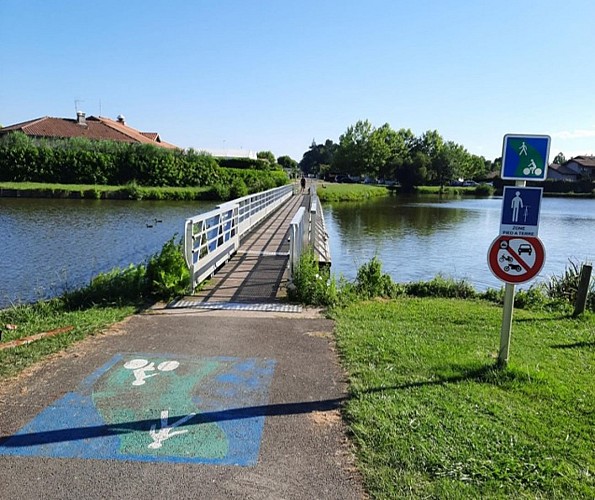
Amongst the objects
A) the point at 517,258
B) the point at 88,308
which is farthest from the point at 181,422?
the point at 88,308

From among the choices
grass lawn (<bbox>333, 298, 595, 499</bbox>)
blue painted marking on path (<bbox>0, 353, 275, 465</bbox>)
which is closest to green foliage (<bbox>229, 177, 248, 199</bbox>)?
grass lawn (<bbox>333, 298, 595, 499</bbox>)

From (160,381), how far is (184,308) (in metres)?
2.76

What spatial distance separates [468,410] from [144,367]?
3084 millimetres

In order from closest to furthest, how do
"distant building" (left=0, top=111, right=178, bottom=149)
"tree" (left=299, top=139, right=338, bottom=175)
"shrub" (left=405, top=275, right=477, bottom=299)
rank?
"shrub" (left=405, top=275, right=477, bottom=299)
"distant building" (left=0, top=111, right=178, bottom=149)
"tree" (left=299, top=139, right=338, bottom=175)

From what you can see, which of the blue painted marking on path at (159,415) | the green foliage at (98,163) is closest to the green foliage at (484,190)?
the green foliage at (98,163)

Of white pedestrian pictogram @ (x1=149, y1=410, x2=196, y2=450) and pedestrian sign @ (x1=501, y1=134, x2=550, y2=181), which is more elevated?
pedestrian sign @ (x1=501, y1=134, x2=550, y2=181)

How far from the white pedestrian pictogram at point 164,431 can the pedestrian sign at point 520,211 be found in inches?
136

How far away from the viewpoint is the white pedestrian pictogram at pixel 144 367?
462 centimetres

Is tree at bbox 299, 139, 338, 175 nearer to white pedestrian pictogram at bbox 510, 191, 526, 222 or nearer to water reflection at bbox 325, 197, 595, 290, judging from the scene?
water reflection at bbox 325, 197, 595, 290

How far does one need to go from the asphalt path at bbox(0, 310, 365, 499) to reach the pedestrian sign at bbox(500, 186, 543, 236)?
89.6 inches

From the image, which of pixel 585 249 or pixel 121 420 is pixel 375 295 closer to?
pixel 121 420

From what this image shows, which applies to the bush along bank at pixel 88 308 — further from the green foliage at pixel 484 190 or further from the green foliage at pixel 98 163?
the green foliage at pixel 484 190

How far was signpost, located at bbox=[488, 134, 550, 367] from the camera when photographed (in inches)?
184

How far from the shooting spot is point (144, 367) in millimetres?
4832
